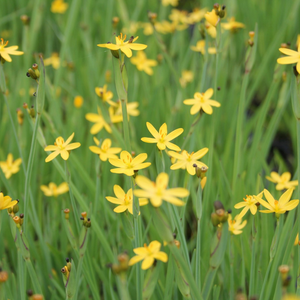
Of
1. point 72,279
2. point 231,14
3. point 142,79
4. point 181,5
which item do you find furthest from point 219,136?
point 181,5

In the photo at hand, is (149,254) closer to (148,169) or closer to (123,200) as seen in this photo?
(123,200)

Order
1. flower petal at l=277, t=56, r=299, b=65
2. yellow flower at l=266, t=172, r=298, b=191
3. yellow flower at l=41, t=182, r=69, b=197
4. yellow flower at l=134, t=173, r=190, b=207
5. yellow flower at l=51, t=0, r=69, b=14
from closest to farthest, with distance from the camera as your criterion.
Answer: yellow flower at l=134, t=173, r=190, b=207 → flower petal at l=277, t=56, r=299, b=65 → yellow flower at l=266, t=172, r=298, b=191 → yellow flower at l=41, t=182, r=69, b=197 → yellow flower at l=51, t=0, r=69, b=14

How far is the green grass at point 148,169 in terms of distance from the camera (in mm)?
1021

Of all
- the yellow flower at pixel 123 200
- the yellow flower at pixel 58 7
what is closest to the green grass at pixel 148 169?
the yellow flower at pixel 123 200

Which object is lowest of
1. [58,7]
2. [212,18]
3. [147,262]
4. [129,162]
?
[147,262]

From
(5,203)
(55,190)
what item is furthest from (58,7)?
(5,203)

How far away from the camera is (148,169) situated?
196cm

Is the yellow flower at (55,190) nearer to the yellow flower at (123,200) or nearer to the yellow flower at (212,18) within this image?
the yellow flower at (123,200)

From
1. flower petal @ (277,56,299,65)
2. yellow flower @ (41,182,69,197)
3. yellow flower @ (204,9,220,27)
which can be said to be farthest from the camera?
yellow flower @ (41,182,69,197)

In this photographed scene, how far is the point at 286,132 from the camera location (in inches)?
101

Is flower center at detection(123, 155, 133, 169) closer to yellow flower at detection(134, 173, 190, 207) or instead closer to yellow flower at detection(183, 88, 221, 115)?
yellow flower at detection(134, 173, 190, 207)

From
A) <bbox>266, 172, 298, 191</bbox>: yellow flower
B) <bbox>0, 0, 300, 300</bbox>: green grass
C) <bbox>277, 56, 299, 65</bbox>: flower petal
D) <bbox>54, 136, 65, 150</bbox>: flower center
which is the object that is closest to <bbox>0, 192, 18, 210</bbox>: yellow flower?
<bbox>0, 0, 300, 300</bbox>: green grass

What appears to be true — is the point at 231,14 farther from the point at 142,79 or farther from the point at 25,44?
the point at 25,44

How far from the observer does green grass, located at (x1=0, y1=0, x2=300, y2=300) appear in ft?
3.35
